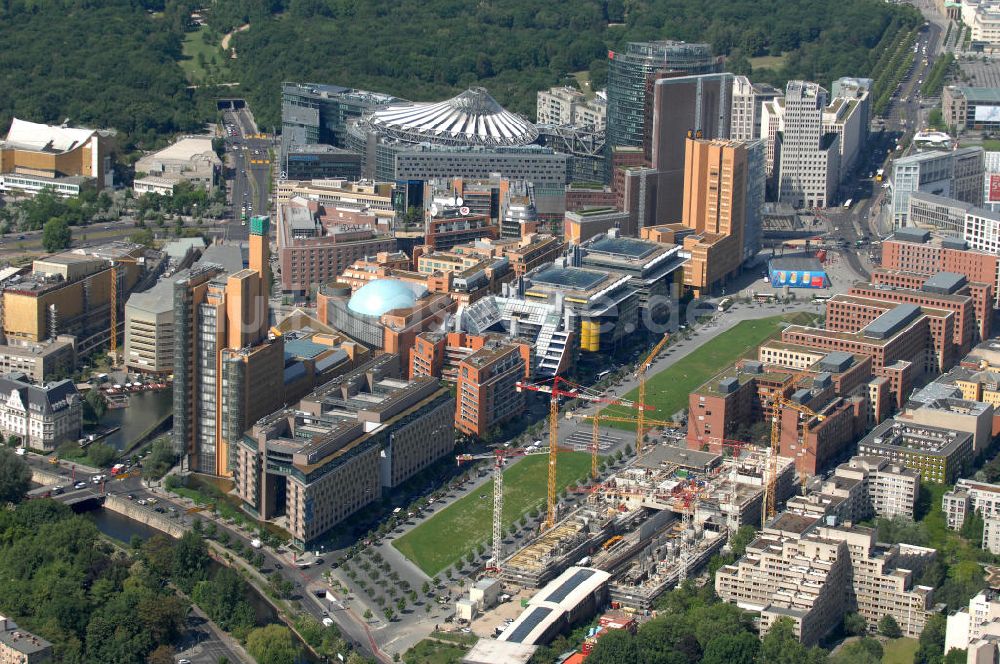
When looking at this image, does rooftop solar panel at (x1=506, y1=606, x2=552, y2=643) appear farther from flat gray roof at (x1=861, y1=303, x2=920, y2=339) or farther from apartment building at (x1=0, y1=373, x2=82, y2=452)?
flat gray roof at (x1=861, y1=303, x2=920, y2=339)

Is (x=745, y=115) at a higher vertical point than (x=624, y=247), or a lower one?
higher

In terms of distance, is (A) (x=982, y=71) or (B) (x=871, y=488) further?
(A) (x=982, y=71)

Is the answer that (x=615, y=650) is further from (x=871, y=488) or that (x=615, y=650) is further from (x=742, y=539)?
(x=871, y=488)

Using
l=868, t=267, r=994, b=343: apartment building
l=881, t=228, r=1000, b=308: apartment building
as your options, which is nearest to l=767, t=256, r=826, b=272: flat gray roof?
l=881, t=228, r=1000, b=308: apartment building

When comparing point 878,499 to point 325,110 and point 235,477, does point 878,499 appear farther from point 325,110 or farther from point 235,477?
point 325,110

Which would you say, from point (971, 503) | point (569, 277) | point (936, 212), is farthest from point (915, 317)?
point (971, 503)

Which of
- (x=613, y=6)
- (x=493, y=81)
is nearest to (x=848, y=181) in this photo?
(x=493, y=81)
